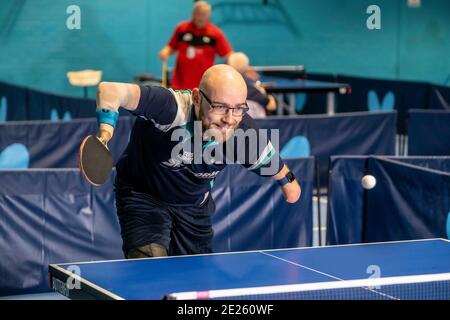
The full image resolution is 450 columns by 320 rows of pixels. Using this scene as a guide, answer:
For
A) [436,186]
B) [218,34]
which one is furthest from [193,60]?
[436,186]

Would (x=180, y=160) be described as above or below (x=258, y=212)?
above

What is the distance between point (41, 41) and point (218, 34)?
3.96 m

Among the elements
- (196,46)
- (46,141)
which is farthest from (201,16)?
(46,141)

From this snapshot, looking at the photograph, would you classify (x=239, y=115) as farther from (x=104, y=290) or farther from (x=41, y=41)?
(x=41, y=41)

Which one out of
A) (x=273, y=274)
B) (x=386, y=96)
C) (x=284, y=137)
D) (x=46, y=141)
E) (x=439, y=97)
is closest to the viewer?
(x=273, y=274)

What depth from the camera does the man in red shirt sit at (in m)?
12.3

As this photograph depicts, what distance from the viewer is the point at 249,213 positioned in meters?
7.35

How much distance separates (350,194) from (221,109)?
9.89 ft

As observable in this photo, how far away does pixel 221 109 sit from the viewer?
15.0 feet

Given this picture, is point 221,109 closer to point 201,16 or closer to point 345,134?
point 345,134

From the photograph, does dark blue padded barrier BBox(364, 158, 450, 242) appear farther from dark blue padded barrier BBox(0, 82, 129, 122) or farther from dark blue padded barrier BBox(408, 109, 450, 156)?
dark blue padded barrier BBox(0, 82, 129, 122)

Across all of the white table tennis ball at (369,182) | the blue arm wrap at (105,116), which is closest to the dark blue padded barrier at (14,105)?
the white table tennis ball at (369,182)

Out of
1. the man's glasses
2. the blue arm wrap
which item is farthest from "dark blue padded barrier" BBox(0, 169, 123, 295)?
the blue arm wrap

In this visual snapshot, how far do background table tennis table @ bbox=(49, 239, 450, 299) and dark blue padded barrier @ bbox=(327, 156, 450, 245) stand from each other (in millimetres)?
2120
